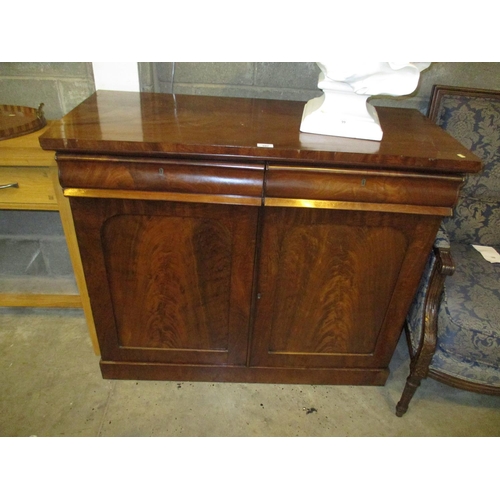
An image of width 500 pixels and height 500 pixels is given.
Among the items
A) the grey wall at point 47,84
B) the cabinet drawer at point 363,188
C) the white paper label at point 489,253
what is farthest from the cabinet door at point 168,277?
the white paper label at point 489,253

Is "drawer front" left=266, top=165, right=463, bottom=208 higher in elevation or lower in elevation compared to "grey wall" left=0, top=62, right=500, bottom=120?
lower

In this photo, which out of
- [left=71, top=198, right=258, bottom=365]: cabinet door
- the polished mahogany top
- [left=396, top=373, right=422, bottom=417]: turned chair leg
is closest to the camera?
the polished mahogany top

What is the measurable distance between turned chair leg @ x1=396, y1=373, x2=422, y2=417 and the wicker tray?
1.60 m

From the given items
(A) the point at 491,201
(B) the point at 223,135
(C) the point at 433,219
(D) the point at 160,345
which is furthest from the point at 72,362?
(A) the point at 491,201

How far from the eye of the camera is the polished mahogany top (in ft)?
3.13

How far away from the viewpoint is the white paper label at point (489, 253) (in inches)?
55.2

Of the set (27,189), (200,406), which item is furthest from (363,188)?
(27,189)

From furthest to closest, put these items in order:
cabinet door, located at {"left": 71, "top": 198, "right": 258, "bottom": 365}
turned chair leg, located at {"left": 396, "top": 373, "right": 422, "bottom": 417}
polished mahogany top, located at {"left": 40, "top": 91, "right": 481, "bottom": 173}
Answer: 1. turned chair leg, located at {"left": 396, "top": 373, "right": 422, "bottom": 417}
2. cabinet door, located at {"left": 71, "top": 198, "right": 258, "bottom": 365}
3. polished mahogany top, located at {"left": 40, "top": 91, "right": 481, "bottom": 173}

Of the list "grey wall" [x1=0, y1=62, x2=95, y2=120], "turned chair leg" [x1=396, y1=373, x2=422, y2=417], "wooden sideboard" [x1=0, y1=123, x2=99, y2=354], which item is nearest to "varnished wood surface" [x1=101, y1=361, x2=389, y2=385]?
"turned chair leg" [x1=396, y1=373, x2=422, y2=417]

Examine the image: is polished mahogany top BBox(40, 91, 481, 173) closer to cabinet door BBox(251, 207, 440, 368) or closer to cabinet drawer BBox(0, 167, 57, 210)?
cabinet door BBox(251, 207, 440, 368)

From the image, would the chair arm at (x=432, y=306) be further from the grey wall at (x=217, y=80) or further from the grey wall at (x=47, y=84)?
the grey wall at (x=47, y=84)

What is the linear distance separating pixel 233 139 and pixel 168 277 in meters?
0.49

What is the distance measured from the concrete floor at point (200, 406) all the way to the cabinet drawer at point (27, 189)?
2.18 feet

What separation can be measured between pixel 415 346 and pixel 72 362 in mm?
1354
